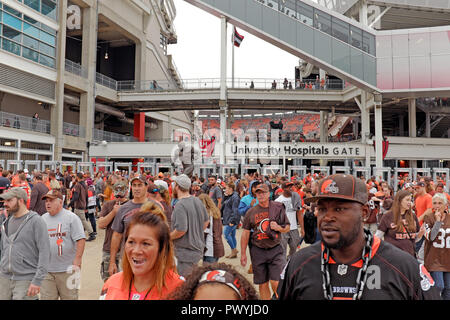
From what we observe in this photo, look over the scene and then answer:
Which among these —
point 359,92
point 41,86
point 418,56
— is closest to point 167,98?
point 41,86

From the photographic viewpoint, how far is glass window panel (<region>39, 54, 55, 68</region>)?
26.6 meters

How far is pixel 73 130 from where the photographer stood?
100 ft

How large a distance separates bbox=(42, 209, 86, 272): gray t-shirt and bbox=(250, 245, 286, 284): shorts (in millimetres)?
2512

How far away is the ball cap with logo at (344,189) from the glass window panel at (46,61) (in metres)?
30.3

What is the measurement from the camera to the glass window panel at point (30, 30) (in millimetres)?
24688

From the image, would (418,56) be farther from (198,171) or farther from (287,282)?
(287,282)

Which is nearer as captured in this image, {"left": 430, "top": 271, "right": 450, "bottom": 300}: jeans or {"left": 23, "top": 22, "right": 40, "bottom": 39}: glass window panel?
{"left": 430, "top": 271, "right": 450, "bottom": 300}: jeans

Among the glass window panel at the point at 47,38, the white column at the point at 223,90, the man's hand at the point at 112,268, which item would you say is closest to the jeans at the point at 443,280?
the man's hand at the point at 112,268

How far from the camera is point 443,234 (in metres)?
4.69

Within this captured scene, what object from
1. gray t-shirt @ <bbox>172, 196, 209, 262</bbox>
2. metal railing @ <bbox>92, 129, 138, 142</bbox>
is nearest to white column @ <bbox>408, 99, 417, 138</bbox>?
Answer: metal railing @ <bbox>92, 129, 138, 142</bbox>

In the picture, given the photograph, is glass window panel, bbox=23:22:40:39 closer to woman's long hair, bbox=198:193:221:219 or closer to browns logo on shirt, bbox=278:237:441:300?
woman's long hair, bbox=198:193:221:219

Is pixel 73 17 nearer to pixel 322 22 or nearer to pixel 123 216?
pixel 322 22

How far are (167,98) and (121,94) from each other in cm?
605

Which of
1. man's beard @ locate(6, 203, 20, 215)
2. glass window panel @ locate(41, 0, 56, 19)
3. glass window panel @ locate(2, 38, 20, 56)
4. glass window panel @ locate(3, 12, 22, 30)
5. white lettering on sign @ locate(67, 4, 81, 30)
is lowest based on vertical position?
man's beard @ locate(6, 203, 20, 215)
